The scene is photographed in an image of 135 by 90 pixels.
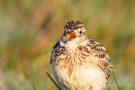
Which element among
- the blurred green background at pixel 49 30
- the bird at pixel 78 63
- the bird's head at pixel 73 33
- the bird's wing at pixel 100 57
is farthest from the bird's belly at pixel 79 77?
the blurred green background at pixel 49 30

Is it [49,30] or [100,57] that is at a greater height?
[100,57]

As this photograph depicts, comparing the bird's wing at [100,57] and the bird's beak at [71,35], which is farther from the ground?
the bird's beak at [71,35]

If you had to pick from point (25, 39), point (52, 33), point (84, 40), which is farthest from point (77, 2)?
point (84, 40)

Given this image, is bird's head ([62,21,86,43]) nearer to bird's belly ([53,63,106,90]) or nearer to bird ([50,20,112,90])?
bird ([50,20,112,90])

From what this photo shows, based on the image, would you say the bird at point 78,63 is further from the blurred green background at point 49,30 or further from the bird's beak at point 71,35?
the blurred green background at point 49,30

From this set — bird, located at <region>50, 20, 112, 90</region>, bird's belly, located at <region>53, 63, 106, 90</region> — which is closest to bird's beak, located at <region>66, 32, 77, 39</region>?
bird, located at <region>50, 20, 112, 90</region>

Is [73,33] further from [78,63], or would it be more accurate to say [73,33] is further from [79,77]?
[79,77]

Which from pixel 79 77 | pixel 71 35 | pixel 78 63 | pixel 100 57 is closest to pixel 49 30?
pixel 100 57
